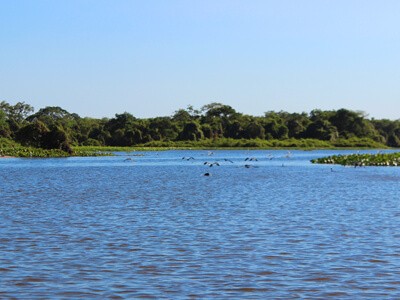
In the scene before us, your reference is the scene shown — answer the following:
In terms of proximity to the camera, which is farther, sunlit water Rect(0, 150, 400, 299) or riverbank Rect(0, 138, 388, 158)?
riverbank Rect(0, 138, 388, 158)

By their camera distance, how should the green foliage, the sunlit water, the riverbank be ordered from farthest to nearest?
the riverbank
the green foliage
the sunlit water

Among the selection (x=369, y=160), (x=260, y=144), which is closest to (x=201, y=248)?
(x=369, y=160)

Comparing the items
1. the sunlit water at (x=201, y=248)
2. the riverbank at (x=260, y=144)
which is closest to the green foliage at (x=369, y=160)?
the sunlit water at (x=201, y=248)

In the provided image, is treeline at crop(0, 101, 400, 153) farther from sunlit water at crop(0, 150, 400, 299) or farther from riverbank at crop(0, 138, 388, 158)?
sunlit water at crop(0, 150, 400, 299)

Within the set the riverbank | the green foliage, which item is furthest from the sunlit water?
the riverbank

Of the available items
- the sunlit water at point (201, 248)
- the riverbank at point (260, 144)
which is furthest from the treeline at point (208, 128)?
the sunlit water at point (201, 248)

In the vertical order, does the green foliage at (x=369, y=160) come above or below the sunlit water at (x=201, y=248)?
above

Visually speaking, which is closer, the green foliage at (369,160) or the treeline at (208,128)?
→ the green foliage at (369,160)

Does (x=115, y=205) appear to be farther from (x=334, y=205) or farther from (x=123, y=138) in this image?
(x=123, y=138)

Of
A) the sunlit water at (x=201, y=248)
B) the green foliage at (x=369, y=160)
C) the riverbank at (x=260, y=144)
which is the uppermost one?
the riverbank at (x=260, y=144)

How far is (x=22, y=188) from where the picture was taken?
42000mm

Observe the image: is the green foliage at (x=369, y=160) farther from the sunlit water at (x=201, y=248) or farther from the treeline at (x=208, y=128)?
the treeline at (x=208, y=128)

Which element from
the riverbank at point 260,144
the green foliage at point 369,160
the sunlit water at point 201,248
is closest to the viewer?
the sunlit water at point 201,248

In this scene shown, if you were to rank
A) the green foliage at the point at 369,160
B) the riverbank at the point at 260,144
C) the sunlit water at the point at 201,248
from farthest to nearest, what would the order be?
the riverbank at the point at 260,144 < the green foliage at the point at 369,160 < the sunlit water at the point at 201,248
